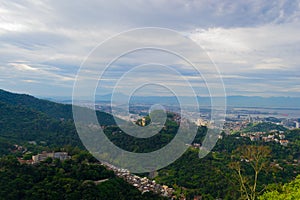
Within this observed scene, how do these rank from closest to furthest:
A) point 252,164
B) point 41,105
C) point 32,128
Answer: point 252,164 < point 32,128 < point 41,105

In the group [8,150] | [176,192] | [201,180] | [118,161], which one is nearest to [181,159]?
[201,180]

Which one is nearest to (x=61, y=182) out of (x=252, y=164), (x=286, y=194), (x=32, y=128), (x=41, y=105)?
(x=252, y=164)

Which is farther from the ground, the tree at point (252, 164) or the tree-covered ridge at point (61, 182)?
the tree at point (252, 164)

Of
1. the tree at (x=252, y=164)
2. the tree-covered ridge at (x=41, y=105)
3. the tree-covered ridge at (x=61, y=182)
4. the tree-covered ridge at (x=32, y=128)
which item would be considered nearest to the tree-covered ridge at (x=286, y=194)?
the tree at (x=252, y=164)

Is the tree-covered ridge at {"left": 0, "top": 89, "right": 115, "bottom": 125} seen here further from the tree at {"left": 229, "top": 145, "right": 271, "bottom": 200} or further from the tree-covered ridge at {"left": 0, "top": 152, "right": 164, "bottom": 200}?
the tree at {"left": 229, "top": 145, "right": 271, "bottom": 200}

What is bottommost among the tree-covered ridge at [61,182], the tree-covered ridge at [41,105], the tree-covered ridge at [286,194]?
the tree-covered ridge at [61,182]

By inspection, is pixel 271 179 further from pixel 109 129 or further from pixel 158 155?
pixel 109 129

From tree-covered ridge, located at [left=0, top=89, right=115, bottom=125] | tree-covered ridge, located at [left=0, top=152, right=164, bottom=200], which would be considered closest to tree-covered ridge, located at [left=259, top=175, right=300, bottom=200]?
tree-covered ridge, located at [left=0, top=152, right=164, bottom=200]

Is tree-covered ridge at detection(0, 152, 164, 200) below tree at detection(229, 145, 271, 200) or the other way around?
below

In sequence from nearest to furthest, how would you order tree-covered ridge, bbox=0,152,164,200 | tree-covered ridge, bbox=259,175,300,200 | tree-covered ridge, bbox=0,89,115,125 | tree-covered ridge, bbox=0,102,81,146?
tree-covered ridge, bbox=259,175,300,200 < tree-covered ridge, bbox=0,152,164,200 < tree-covered ridge, bbox=0,102,81,146 < tree-covered ridge, bbox=0,89,115,125

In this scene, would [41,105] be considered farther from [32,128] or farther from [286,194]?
[286,194]

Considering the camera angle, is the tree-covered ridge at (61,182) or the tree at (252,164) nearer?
the tree at (252,164)

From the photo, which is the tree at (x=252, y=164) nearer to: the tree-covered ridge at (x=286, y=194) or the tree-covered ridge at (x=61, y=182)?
the tree-covered ridge at (x=286, y=194)
